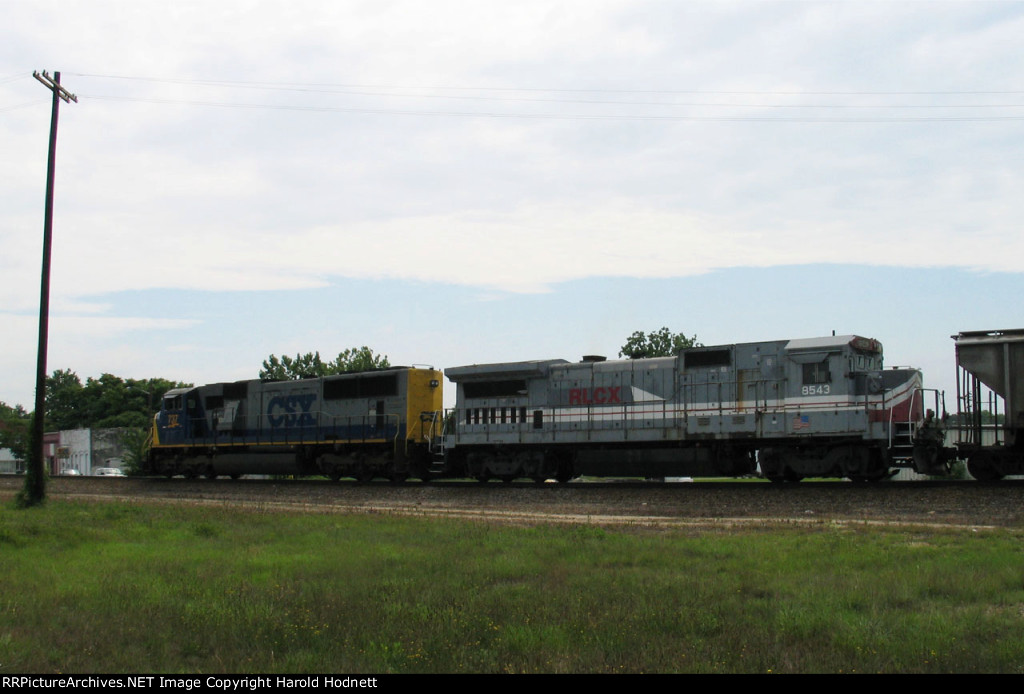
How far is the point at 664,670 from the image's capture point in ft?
20.1

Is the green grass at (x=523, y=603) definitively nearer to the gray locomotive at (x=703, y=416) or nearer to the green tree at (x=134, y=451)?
the gray locomotive at (x=703, y=416)

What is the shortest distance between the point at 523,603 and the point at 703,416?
45.4 ft

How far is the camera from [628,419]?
22.6 metres

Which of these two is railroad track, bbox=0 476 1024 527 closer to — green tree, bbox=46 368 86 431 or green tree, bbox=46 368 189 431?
green tree, bbox=46 368 189 431

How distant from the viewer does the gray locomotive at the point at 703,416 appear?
1931 centimetres

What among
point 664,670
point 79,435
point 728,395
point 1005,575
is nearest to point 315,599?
point 664,670

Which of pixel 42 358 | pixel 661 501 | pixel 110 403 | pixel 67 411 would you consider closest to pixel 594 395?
pixel 661 501

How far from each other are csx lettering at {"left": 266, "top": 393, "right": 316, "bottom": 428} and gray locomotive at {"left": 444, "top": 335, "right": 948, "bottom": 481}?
19.7ft

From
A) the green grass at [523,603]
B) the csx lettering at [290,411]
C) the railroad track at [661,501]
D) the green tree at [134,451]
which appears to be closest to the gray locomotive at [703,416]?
the railroad track at [661,501]

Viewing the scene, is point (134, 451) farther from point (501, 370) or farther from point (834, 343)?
point (834, 343)

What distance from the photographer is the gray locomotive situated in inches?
760

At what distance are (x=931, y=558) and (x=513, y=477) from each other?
1501cm

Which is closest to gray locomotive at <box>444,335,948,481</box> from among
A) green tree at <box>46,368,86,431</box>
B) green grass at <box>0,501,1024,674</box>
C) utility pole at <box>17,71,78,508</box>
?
green grass at <box>0,501,1024,674</box>
